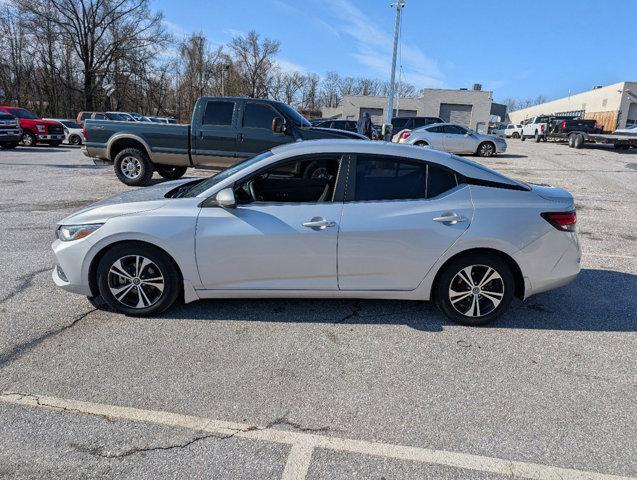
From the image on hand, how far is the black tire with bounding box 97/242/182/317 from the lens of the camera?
12.8 ft

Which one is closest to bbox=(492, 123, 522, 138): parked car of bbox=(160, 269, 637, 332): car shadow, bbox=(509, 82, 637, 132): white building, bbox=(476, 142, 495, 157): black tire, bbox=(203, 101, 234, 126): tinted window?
bbox=(509, 82, 637, 132): white building

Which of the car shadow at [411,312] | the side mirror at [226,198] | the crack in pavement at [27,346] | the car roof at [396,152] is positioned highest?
the car roof at [396,152]

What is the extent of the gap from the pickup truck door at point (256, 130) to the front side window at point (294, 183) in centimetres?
594

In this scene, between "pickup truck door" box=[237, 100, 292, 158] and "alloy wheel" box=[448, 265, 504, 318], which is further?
"pickup truck door" box=[237, 100, 292, 158]

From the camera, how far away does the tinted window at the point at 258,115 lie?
10.2 meters

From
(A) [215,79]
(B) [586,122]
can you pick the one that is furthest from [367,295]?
(A) [215,79]

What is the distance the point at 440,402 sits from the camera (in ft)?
9.70

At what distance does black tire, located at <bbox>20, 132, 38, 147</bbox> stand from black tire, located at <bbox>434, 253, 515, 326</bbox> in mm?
25574

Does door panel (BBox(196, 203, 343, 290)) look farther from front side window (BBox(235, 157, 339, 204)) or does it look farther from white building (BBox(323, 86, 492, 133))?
white building (BBox(323, 86, 492, 133))

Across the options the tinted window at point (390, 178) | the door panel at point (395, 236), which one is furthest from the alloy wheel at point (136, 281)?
the tinted window at point (390, 178)

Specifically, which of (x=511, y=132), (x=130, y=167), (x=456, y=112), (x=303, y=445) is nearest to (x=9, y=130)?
(x=130, y=167)

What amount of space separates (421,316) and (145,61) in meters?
52.1

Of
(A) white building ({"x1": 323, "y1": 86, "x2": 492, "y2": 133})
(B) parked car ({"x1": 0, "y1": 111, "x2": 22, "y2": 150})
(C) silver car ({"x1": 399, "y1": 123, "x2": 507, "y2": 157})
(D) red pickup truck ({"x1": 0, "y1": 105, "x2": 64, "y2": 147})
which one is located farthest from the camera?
(A) white building ({"x1": 323, "y1": 86, "x2": 492, "y2": 133})

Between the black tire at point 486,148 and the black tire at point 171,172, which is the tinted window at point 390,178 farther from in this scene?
the black tire at point 486,148
